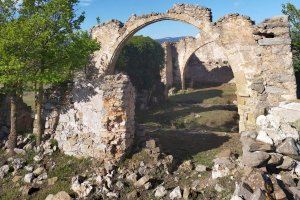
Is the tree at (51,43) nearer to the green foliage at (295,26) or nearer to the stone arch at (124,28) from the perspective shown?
the stone arch at (124,28)

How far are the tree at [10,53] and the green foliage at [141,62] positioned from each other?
A: 10.0 m

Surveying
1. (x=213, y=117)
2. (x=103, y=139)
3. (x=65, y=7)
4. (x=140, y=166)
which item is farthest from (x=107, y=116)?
(x=213, y=117)

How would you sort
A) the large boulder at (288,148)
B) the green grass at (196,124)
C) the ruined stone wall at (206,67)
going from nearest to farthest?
1. the large boulder at (288,148)
2. the green grass at (196,124)
3. the ruined stone wall at (206,67)

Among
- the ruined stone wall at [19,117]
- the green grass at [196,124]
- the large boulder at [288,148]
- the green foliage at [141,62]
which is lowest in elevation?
the green grass at [196,124]

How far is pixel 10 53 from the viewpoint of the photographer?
915cm

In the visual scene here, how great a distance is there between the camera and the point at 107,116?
932cm

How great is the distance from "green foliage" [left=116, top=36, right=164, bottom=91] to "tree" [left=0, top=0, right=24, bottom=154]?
1001 centimetres

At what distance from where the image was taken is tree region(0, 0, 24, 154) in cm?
872

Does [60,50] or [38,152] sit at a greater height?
[60,50]

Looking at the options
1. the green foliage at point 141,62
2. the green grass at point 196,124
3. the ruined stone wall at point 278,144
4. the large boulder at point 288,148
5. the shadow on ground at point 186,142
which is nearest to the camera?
the ruined stone wall at point 278,144

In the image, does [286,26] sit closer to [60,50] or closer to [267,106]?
[267,106]

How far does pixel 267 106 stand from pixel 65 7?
22.7 ft

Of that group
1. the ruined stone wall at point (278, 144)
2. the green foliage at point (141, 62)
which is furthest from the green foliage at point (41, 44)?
the green foliage at point (141, 62)

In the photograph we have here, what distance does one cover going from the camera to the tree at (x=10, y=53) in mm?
8719
